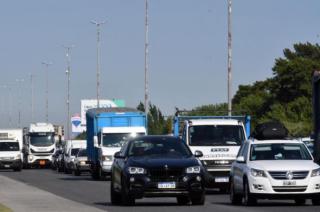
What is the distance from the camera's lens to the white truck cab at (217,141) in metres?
38.3

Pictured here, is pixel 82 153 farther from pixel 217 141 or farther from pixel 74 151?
pixel 217 141

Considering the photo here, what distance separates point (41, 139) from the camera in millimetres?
91875

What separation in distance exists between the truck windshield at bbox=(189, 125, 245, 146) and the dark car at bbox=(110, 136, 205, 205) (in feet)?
28.3

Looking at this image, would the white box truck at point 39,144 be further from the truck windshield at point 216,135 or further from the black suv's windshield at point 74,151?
the truck windshield at point 216,135

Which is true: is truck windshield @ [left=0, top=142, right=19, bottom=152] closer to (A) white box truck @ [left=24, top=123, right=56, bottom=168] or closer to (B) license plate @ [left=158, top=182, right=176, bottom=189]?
(A) white box truck @ [left=24, top=123, right=56, bottom=168]

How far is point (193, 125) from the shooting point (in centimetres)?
3888

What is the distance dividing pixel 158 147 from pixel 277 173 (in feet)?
10.2

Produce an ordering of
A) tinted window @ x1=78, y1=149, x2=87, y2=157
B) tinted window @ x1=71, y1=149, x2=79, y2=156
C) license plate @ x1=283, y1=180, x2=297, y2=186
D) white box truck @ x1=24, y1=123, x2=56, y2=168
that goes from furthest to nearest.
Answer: white box truck @ x1=24, y1=123, x2=56, y2=168 → tinted window @ x1=71, y1=149, x2=79, y2=156 → tinted window @ x1=78, y1=149, x2=87, y2=157 → license plate @ x1=283, y1=180, x2=297, y2=186

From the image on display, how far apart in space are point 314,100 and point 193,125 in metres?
5.50

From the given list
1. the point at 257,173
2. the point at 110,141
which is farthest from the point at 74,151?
the point at 257,173

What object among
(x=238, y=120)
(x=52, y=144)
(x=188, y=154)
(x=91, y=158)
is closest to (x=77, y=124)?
(x=52, y=144)

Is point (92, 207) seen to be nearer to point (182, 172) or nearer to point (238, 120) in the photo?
point (182, 172)

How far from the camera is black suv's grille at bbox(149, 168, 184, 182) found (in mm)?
28766

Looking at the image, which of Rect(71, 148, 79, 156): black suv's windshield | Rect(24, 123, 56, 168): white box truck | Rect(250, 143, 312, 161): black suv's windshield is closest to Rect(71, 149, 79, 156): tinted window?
Rect(71, 148, 79, 156): black suv's windshield
